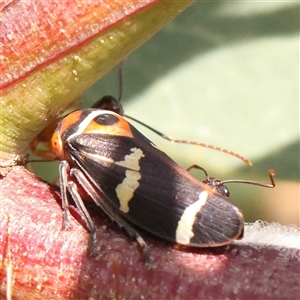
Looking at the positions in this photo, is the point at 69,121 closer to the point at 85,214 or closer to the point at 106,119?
the point at 106,119

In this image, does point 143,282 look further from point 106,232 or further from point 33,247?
point 33,247

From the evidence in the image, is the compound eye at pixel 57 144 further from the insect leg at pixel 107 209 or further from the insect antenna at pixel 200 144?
the insect antenna at pixel 200 144

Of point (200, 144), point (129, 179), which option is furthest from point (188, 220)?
point (200, 144)

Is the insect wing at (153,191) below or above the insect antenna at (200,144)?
above

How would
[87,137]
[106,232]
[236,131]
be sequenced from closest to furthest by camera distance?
[106,232] < [87,137] < [236,131]

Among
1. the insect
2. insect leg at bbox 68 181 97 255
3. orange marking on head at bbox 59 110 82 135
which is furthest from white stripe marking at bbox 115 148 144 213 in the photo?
orange marking on head at bbox 59 110 82 135

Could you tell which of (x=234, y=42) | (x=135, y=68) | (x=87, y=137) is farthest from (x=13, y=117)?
(x=234, y=42)

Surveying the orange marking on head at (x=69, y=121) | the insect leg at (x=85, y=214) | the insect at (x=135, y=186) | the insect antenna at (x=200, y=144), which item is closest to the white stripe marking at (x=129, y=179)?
the insect at (x=135, y=186)
